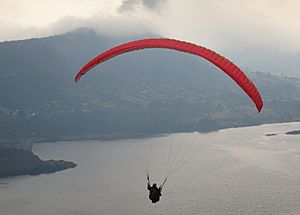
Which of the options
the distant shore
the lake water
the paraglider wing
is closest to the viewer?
the paraglider wing

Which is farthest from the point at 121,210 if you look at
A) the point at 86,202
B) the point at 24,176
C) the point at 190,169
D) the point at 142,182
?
the point at 24,176

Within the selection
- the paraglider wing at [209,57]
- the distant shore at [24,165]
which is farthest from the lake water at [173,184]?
the paraglider wing at [209,57]

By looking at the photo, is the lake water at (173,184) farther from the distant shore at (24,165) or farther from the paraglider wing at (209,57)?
the paraglider wing at (209,57)

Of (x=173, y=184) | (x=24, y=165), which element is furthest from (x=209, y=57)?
(x=24, y=165)

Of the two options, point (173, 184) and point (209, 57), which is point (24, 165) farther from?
point (209, 57)

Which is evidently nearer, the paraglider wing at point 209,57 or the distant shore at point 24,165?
the paraglider wing at point 209,57

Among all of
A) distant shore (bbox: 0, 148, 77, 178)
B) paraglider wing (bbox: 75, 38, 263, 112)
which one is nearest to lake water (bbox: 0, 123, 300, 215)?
distant shore (bbox: 0, 148, 77, 178)

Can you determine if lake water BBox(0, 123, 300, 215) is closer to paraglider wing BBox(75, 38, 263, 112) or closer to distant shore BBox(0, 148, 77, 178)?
distant shore BBox(0, 148, 77, 178)

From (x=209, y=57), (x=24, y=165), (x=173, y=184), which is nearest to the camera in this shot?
(x=209, y=57)

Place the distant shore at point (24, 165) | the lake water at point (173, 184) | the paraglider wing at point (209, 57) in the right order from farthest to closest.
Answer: the distant shore at point (24, 165)
the lake water at point (173, 184)
the paraglider wing at point (209, 57)

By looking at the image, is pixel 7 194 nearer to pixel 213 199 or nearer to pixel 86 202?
pixel 86 202
